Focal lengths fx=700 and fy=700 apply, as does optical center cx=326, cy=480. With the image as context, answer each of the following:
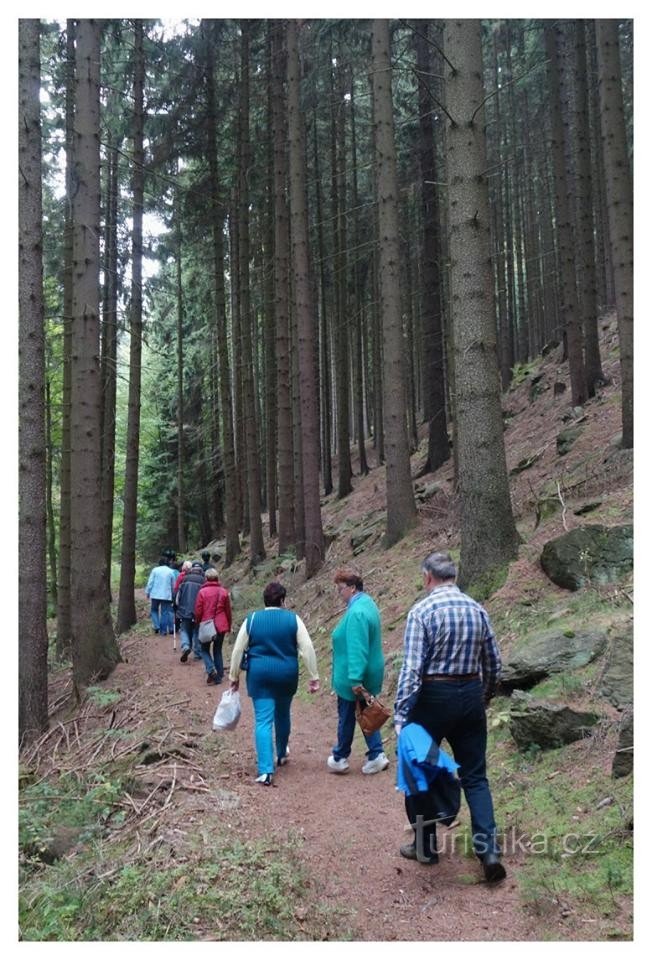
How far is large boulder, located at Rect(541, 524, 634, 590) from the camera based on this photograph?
7121 mm

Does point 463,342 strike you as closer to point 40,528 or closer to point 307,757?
point 307,757

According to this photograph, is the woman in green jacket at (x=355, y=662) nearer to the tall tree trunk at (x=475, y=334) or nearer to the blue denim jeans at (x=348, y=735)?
the blue denim jeans at (x=348, y=735)

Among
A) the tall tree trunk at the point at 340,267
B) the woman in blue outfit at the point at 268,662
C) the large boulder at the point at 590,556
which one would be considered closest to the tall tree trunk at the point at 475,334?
the large boulder at the point at 590,556

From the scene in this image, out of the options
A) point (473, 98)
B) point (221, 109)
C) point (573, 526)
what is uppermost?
point (221, 109)

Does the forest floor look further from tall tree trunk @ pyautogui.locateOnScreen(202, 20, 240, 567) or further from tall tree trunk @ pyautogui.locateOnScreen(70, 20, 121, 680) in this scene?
tall tree trunk @ pyautogui.locateOnScreen(202, 20, 240, 567)

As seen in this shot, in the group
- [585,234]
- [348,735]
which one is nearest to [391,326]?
[585,234]

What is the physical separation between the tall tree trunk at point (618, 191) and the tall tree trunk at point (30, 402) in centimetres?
784

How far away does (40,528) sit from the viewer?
9125mm

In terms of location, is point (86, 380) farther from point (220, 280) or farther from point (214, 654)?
point (220, 280)

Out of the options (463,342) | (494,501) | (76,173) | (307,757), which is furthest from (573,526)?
(76,173)

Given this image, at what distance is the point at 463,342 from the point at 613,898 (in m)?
5.94

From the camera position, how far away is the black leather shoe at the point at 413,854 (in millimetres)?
4496

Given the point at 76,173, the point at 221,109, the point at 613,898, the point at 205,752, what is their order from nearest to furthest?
the point at 613,898
the point at 205,752
the point at 76,173
the point at 221,109

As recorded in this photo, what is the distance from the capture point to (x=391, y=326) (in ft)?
42.0
